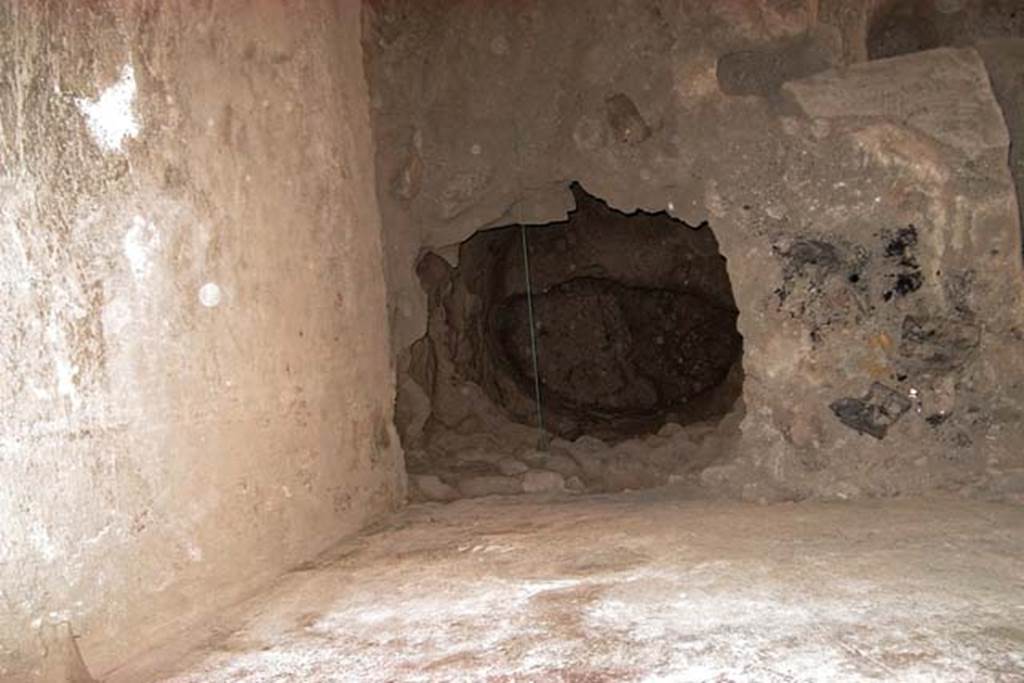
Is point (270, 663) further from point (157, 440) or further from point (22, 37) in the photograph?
point (22, 37)

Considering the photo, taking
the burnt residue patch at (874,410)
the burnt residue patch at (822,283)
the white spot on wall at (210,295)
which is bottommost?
the burnt residue patch at (874,410)

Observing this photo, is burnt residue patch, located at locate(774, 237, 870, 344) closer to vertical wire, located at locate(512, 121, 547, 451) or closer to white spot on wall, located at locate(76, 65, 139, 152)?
vertical wire, located at locate(512, 121, 547, 451)

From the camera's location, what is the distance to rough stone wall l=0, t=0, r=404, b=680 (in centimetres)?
208

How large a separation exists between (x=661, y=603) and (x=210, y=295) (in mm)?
1344

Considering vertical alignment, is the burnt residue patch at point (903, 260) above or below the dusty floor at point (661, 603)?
above

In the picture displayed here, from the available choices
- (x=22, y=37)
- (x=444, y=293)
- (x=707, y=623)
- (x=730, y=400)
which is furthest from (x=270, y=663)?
(x=730, y=400)

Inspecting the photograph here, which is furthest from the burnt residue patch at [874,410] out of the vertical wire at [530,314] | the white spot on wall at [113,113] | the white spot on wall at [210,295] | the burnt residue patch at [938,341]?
the white spot on wall at [113,113]

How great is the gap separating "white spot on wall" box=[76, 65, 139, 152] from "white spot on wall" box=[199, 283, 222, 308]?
0.43m

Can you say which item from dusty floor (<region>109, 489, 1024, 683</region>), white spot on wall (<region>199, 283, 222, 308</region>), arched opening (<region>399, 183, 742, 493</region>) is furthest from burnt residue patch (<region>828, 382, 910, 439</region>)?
white spot on wall (<region>199, 283, 222, 308</region>)

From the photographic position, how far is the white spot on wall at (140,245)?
7.76 ft

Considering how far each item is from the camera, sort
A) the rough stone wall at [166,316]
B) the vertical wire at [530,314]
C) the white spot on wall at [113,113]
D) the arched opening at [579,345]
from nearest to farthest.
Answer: the rough stone wall at [166,316], the white spot on wall at [113,113], the vertical wire at [530,314], the arched opening at [579,345]

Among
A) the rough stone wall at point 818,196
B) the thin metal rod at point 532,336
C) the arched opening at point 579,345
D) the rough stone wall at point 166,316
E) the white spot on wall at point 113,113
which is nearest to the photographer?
the rough stone wall at point 166,316

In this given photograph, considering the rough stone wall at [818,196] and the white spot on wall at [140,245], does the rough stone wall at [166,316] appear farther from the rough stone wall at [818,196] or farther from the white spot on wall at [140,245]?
the rough stone wall at [818,196]

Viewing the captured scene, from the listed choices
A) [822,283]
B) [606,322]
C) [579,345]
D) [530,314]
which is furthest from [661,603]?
[606,322]
